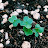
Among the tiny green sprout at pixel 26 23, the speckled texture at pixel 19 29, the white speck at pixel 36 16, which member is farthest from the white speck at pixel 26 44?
the white speck at pixel 36 16

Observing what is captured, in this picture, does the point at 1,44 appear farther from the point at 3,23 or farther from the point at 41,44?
the point at 41,44

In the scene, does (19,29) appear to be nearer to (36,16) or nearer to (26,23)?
(26,23)

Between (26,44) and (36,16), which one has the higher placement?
(36,16)

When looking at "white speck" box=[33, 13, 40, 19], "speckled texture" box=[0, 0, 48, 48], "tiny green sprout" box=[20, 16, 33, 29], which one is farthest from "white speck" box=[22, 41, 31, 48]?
"white speck" box=[33, 13, 40, 19]

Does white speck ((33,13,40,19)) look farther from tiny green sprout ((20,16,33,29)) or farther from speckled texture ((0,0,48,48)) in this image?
tiny green sprout ((20,16,33,29))

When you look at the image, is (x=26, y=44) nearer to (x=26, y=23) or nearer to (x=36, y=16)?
(x=26, y=23)

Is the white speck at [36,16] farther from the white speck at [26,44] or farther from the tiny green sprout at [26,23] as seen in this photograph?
the white speck at [26,44]

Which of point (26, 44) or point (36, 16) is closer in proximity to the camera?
point (26, 44)

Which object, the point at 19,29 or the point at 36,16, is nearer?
the point at 19,29

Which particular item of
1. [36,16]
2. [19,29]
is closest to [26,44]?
[19,29]

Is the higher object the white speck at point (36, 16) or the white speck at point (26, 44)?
the white speck at point (36, 16)

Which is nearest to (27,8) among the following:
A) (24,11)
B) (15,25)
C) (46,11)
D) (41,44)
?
(24,11)
